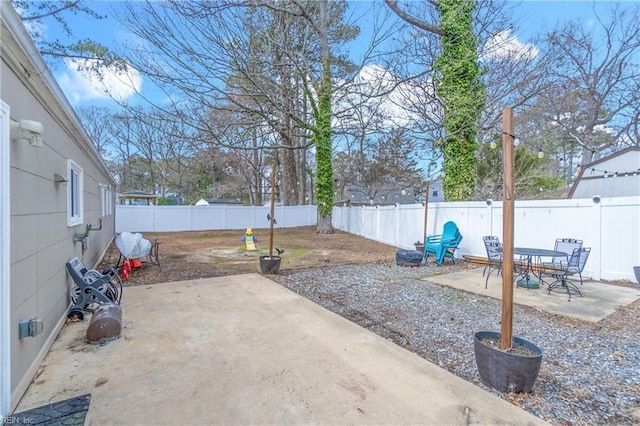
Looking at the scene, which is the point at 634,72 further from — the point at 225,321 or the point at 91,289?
the point at 91,289

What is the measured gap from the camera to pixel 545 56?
10984 mm

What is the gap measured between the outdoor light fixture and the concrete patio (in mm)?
1739

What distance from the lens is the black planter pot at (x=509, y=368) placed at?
7.32 feet

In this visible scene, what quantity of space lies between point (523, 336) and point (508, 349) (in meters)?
1.38

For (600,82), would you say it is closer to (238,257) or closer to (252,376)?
(238,257)

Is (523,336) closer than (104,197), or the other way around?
(523,336)

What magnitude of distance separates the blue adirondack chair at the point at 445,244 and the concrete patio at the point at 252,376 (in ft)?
12.2

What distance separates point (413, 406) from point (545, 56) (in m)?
13.2

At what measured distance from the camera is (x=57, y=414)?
6.39ft

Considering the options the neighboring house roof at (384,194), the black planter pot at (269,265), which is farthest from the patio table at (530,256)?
the neighboring house roof at (384,194)

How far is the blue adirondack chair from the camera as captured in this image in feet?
25.2

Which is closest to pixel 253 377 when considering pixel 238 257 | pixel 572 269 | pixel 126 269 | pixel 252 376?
pixel 252 376

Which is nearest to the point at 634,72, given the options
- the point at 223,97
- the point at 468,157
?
the point at 468,157

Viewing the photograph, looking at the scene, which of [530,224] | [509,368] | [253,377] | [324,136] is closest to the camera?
[509,368]
